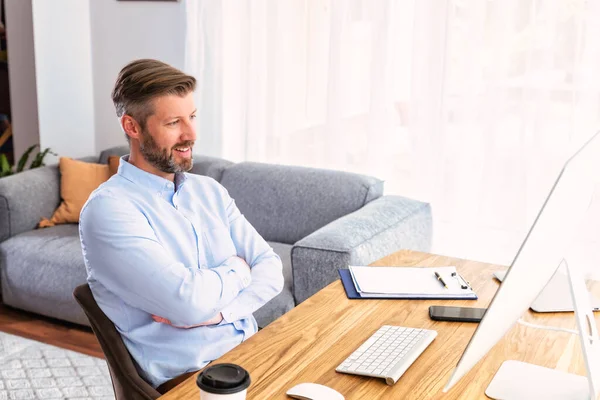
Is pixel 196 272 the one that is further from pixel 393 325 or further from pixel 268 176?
pixel 268 176

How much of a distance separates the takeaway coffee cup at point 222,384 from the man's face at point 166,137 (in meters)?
0.90

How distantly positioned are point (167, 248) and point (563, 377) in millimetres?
957

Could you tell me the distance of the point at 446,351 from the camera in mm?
1521

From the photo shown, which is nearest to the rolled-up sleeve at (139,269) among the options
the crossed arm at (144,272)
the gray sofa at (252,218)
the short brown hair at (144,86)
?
the crossed arm at (144,272)

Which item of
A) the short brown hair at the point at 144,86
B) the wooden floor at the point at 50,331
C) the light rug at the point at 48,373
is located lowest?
the wooden floor at the point at 50,331

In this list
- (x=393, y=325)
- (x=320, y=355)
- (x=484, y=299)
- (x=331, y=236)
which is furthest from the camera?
(x=331, y=236)

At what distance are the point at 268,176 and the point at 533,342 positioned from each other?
2122mm

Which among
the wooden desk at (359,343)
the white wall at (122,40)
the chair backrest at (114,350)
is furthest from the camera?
the white wall at (122,40)

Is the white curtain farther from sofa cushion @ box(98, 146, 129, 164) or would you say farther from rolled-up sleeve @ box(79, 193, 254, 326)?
rolled-up sleeve @ box(79, 193, 254, 326)

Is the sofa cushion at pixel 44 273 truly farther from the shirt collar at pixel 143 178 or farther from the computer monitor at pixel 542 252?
the computer monitor at pixel 542 252

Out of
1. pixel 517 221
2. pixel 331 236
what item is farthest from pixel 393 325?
pixel 517 221

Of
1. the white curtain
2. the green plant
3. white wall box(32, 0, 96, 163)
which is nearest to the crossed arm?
the white curtain

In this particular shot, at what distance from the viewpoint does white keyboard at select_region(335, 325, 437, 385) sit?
4.54 feet

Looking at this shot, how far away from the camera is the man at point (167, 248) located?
1.70 m
